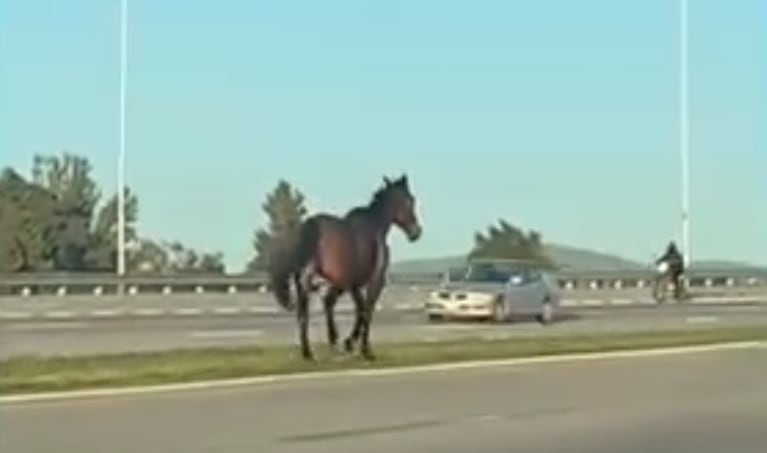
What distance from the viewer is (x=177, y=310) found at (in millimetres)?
47500

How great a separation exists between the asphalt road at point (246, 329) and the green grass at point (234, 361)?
1783 millimetres

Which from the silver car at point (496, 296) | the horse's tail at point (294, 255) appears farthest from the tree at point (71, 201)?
the horse's tail at point (294, 255)

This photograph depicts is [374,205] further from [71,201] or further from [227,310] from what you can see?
[71,201]

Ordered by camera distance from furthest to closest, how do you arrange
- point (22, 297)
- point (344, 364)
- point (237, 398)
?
1. point (22, 297)
2. point (344, 364)
3. point (237, 398)

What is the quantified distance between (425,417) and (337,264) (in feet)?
21.1

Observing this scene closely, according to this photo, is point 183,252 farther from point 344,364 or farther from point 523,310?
point 344,364

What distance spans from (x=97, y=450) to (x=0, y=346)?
45.6 feet

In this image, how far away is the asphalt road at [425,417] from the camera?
1700cm

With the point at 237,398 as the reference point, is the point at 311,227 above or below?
above

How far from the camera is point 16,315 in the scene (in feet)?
140

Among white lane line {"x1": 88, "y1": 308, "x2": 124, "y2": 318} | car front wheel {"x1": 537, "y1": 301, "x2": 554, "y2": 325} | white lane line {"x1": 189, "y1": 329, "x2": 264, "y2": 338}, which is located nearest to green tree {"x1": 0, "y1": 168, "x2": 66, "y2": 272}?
white lane line {"x1": 88, "y1": 308, "x2": 124, "y2": 318}

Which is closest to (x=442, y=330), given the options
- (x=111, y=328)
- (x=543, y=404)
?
(x=111, y=328)

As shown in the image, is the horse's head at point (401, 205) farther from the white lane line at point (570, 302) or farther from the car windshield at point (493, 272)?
the white lane line at point (570, 302)

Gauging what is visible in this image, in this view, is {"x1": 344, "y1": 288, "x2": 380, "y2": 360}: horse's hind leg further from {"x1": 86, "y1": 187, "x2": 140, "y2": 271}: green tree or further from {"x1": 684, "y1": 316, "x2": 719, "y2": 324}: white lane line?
{"x1": 86, "y1": 187, "x2": 140, "y2": 271}: green tree
